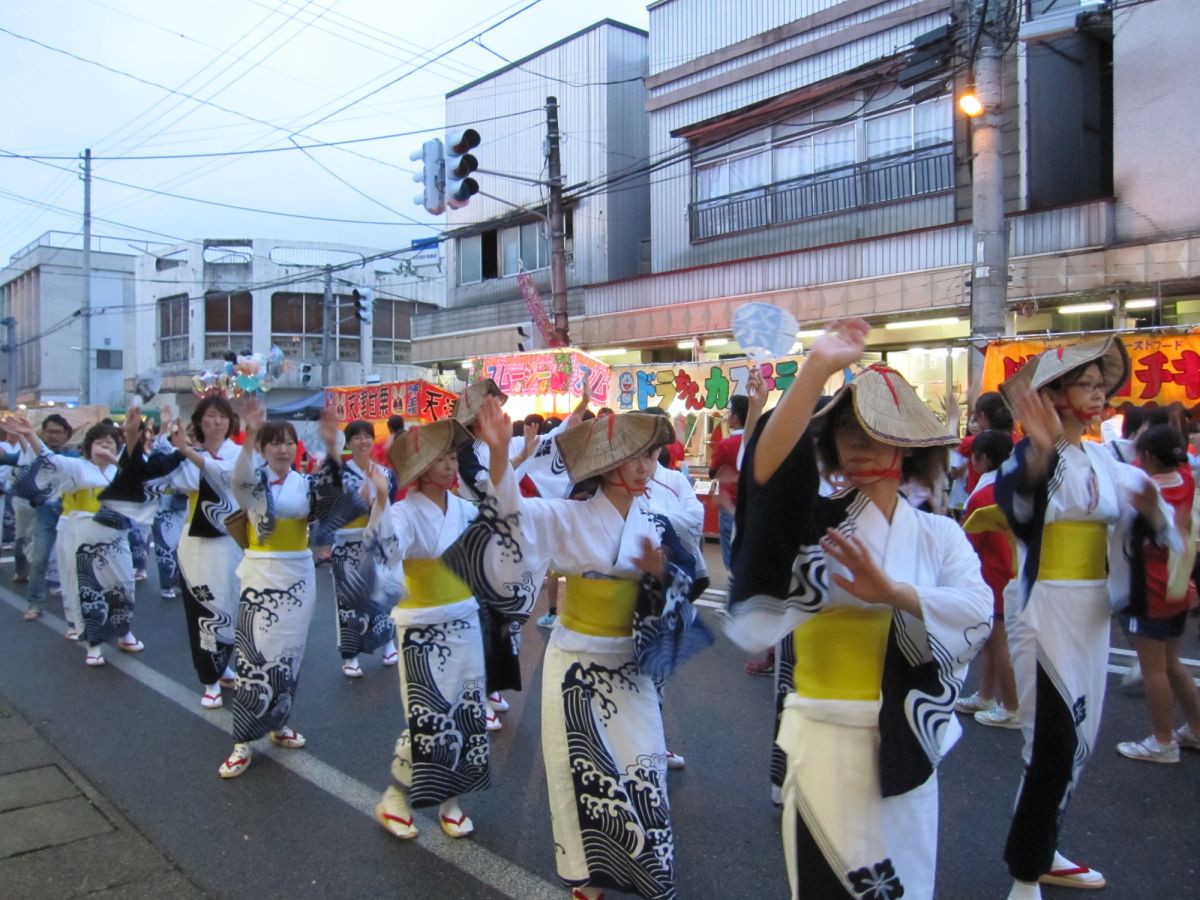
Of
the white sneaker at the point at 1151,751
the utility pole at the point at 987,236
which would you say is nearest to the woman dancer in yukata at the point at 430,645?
the white sneaker at the point at 1151,751

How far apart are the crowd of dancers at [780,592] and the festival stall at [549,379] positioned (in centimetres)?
691

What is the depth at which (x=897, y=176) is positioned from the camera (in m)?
13.8

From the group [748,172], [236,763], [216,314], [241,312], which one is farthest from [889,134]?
[216,314]

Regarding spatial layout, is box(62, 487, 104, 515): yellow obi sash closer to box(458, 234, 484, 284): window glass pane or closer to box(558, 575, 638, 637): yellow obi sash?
box(558, 575, 638, 637): yellow obi sash

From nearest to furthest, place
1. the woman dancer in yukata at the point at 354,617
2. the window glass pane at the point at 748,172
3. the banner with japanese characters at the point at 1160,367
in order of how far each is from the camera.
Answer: the woman dancer in yukata at the point at 354,617 → the banner with japanese characters at the point at 1160,367 → the window glass pane at the point at 748,172

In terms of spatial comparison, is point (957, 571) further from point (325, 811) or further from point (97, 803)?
point (97, 803)

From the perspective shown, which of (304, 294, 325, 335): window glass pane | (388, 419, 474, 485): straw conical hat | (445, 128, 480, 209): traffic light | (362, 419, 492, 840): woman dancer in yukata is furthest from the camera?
(304, 294, 325, 335): window glass pane

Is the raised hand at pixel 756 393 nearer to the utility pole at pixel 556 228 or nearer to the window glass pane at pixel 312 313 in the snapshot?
the utility pole at pixel 556 228

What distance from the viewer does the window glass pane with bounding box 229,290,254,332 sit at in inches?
1335

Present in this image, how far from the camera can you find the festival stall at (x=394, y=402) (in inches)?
496

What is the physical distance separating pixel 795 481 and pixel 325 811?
3.02 metres

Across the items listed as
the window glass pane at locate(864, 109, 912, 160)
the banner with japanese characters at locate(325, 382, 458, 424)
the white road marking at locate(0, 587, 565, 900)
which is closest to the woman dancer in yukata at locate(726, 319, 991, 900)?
the white road marking at locate(0, 587, 565, 900)

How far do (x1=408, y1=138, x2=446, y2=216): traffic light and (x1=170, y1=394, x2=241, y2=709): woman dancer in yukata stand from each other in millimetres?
6138

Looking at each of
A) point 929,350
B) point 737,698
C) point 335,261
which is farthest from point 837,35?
point 335,261
